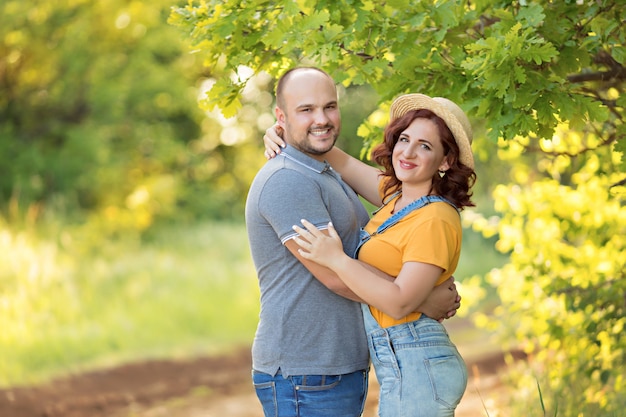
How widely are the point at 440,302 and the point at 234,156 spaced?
17804mm

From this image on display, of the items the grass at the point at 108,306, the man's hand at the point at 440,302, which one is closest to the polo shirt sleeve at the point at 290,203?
the man's hand at the point at 440,302

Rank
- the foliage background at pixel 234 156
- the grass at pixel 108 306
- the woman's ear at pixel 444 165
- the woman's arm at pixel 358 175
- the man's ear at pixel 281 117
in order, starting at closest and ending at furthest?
the woman's ear at pixel 444 165
the man's ear at pixel 281 117
the foliage background at pixel 234 156
the woman's arm at pixel 358 175
the grass at pixel 108 306

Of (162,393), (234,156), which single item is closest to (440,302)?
(162,393)

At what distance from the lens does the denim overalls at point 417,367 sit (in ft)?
10.2

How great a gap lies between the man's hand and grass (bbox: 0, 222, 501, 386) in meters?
5.78

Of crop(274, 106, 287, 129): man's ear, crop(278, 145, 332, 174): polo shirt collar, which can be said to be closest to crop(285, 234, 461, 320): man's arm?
crop(278, 145, 332, 174): polo shirt collar

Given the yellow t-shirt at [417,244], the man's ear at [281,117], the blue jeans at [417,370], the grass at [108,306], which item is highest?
the man's ear at [281,117]

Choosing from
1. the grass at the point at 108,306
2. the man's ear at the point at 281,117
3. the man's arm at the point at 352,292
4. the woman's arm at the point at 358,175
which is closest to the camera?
the man's arm at the point at 352,292

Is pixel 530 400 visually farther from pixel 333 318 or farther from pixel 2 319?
pixel 2 319

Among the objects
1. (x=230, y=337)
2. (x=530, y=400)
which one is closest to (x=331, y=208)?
(x=530, y=400)

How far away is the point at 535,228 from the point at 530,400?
125 cm

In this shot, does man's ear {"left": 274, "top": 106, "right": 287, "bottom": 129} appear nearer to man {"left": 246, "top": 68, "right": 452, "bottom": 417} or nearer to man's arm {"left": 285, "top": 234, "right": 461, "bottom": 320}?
man {"left": 246, "top": 68, "right": 452, "bottom": 417}

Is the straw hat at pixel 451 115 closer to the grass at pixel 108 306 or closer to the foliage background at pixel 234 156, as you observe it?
the foliage background at pixel 234 156

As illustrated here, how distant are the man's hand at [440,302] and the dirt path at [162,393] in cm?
378
